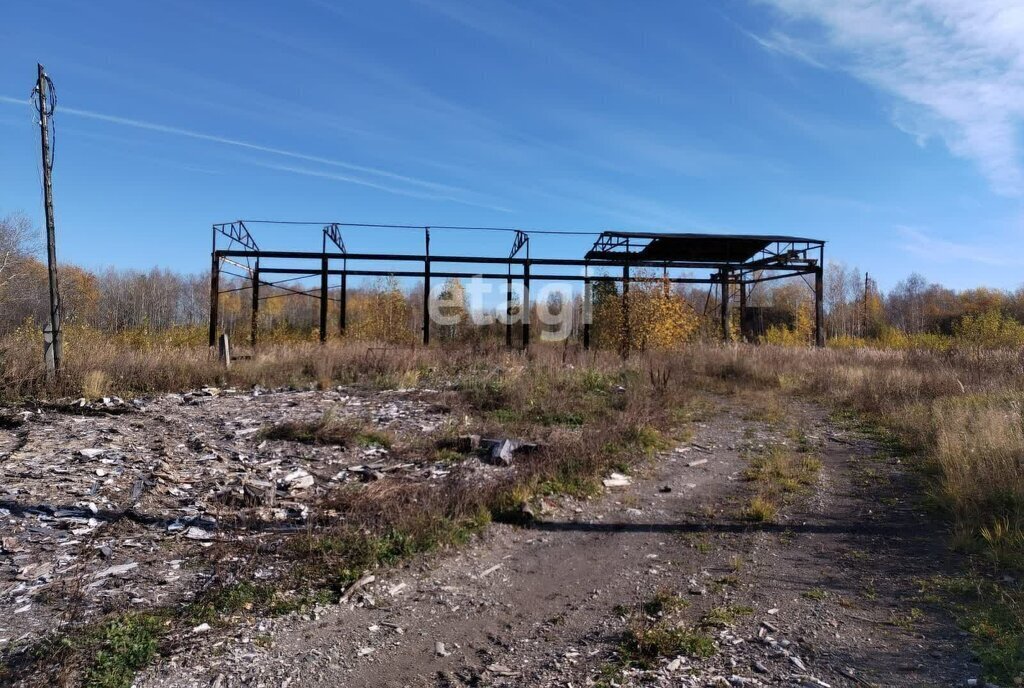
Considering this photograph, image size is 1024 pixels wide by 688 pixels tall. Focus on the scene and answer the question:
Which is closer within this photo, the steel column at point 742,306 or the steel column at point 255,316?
the steel column at point 255,316

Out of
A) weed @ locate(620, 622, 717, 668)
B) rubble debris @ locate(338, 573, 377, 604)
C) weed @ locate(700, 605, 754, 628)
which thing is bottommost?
weed @ locate(700, 605, 754, 628)

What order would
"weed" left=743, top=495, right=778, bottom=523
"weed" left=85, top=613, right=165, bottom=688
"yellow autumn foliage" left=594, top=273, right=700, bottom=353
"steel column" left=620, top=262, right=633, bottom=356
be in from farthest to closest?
"steel column" left=620, top=262, right=633, bottom=356 < "yellow autumn foliage" left=594, top=273, right=700, bottom=353 < "weed" left=743, top=495, right=778, bottom=523 < "weed" left=85, top=613, right=165, bottom=688

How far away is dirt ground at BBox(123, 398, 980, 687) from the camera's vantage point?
10.4ft

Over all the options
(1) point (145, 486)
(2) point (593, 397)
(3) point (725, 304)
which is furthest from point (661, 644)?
(3) point (725, 304)

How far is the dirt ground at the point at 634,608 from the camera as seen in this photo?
317 centimetres

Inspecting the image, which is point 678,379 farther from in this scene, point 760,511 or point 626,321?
point 760,511

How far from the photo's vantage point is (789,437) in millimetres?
9570

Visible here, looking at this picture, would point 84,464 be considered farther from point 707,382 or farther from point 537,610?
point 707,382

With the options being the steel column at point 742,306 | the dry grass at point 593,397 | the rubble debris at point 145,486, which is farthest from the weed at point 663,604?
the steel column at point 742,306

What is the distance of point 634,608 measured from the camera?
4023 mm

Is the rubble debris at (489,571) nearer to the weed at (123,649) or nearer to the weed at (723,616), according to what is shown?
the weed at (723,616)

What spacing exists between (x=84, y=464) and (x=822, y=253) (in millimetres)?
22173

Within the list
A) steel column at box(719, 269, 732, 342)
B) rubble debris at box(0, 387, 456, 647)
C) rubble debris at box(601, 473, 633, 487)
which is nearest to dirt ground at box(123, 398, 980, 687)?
rubble debris at box(601, 473, 633, 487)

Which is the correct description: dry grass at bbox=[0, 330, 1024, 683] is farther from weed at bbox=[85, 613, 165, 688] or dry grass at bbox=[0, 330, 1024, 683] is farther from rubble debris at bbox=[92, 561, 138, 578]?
rubble debris at bbox=[92, 561, 138, 578]
